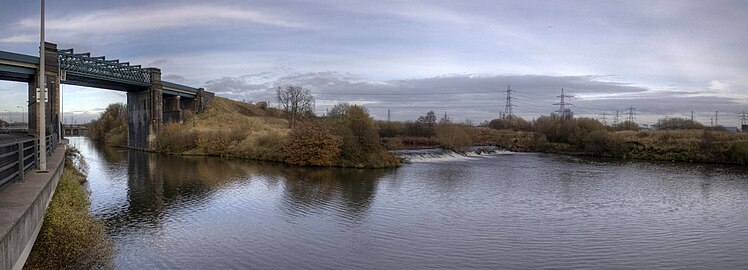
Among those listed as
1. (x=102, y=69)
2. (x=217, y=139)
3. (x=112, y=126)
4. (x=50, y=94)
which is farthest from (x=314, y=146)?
(x=112, y=126)

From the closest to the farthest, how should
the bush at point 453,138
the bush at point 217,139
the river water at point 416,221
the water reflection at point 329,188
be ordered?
1. the river water at point 416,221
2. the water reflection at point 329,188
3. the bush at point 217,139
4. the bush at point 453,138

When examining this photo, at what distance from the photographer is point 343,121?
46.9 metres

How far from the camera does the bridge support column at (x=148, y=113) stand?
2527 inches

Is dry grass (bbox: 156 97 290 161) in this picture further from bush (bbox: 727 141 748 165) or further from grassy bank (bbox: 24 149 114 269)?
bush (bbox: 727 141 748 165)

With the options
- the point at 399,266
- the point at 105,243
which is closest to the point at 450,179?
the point at 399,266

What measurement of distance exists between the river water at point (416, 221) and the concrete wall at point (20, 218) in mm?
2792

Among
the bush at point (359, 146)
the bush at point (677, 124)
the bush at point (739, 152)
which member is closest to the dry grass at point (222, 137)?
the bush at point (359, 146)

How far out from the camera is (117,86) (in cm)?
6281

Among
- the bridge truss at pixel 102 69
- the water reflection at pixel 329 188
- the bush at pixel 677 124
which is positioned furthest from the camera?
the bush at pixel 677 124

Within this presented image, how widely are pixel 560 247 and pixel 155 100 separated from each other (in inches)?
2359

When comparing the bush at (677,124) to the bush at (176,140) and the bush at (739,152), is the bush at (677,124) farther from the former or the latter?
the bush at (176,140)

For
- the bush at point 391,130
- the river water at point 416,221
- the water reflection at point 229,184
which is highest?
the bush at point 391,130

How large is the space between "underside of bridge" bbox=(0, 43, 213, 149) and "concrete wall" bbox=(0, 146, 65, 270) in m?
26.4

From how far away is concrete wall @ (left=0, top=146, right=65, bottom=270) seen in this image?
25.6 ft
